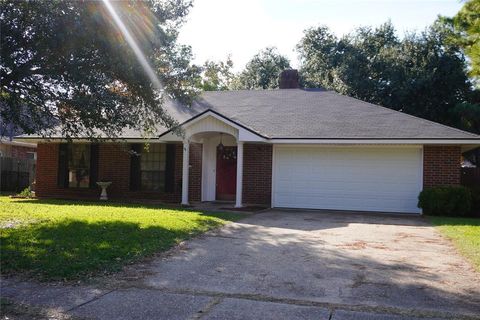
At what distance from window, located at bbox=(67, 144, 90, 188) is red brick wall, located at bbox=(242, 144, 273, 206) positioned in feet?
21.6

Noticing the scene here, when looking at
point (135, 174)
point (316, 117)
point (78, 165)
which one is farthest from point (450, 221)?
point (78, 165)

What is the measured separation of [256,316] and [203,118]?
10.7m

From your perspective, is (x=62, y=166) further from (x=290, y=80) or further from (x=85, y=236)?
(x=290, y=80)

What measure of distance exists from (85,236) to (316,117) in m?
10.8

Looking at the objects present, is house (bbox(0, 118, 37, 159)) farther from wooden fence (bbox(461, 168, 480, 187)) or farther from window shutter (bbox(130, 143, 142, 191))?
wooden fence (bbox(461, 168, 480, 187))

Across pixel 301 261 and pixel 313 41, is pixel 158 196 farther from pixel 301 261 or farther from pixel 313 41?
pixel 313 41

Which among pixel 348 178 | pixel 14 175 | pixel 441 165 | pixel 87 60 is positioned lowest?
pixel 14 175

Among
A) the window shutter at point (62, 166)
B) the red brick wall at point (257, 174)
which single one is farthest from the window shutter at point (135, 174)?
the red brick wall at point (257, 174)

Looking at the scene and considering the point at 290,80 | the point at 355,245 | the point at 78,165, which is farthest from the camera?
the point at 290,80

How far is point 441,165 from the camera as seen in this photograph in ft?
48.2

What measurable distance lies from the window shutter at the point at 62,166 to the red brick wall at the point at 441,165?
13685mm

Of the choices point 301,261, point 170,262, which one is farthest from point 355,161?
point 170,262

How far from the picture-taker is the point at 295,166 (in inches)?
631

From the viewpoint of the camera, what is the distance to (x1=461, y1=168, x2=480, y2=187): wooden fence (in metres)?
16.3
